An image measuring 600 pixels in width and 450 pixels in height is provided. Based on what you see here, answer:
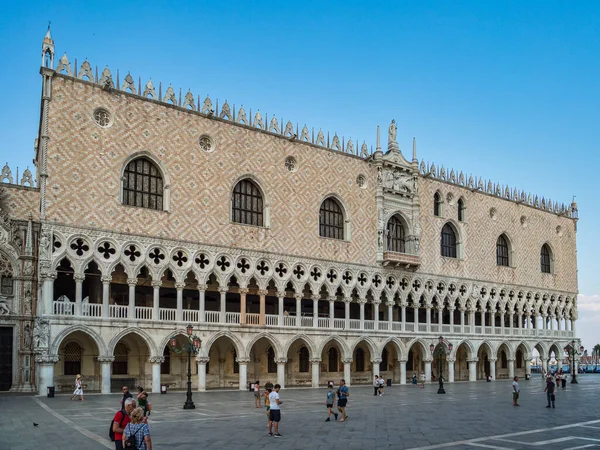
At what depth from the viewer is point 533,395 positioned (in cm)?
2886

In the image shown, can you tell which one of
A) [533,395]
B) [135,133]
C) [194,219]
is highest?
[135,133]

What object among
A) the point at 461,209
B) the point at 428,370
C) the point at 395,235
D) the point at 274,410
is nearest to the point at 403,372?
the point at 428,370

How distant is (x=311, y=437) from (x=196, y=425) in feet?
10.9

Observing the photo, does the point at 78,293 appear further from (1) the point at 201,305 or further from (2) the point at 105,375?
(1) the point at 201,305

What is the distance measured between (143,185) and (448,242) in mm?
21066

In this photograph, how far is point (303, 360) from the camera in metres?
36.3

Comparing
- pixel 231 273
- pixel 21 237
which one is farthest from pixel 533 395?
pixel 21 237

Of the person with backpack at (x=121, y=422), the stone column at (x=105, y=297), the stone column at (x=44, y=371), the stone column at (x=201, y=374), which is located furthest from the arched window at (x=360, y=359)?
the person with backpack at (x=121, y=422)

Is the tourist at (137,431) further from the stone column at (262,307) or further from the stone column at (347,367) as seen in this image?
the stone column at (347,367)

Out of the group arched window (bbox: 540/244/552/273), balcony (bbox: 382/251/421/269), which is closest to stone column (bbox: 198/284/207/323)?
balcony (bbox: 382/251/421/269)

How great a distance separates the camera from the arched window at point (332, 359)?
3709 centimetres

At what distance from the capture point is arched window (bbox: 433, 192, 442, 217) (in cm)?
4152

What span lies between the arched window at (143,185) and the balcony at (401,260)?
13.7 meters

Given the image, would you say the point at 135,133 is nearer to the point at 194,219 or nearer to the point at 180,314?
the point at 194,219
